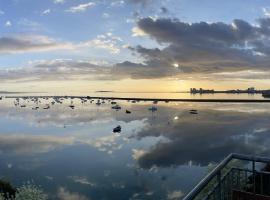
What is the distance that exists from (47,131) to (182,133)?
1689 inches

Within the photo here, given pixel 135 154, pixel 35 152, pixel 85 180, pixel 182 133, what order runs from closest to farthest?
pixel 85 180, pixel 135 154, pixel 35 152, pixel 182 133

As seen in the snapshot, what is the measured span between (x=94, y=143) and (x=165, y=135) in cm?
2167

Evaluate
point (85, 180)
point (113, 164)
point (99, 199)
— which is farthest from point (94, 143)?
point (99, 199)

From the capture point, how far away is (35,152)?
7381 centimetres

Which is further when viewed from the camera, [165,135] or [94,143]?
[165,135]

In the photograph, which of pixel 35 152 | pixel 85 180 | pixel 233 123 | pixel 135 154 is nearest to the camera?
pixel 85 180

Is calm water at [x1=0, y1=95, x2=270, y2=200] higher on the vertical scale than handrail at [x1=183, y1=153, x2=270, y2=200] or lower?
lower

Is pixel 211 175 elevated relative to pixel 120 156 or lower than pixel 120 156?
elevated

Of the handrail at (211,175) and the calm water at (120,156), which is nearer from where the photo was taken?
the handrail at (211,175)

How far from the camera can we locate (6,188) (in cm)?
4222

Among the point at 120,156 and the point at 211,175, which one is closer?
the point at 211,175

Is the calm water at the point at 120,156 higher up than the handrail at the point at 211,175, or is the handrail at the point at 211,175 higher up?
the handrail at the point at 211,175

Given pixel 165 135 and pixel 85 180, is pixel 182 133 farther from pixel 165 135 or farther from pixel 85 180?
pixel 85 180

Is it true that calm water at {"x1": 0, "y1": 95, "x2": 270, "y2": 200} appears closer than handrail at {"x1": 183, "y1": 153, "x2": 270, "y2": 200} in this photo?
No
